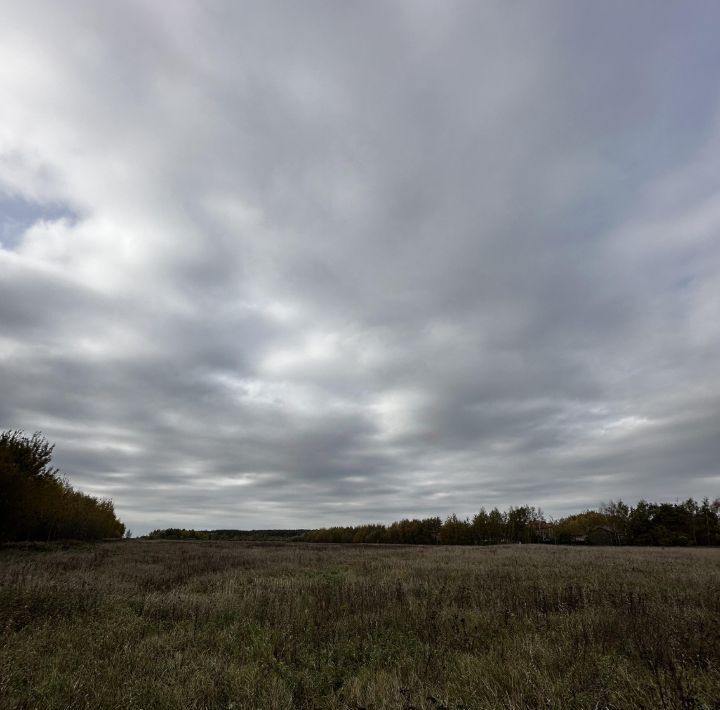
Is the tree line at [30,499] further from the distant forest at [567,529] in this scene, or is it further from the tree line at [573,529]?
the tree line at [573,529]

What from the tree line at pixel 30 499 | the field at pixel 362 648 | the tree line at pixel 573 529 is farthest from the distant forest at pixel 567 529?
the field at pixel 362 648

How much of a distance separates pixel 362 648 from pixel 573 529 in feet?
419

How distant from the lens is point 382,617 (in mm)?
8180

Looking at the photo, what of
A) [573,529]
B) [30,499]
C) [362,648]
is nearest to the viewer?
[362,648]

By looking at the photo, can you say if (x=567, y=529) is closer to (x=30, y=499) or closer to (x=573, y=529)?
(x=573, y=529)

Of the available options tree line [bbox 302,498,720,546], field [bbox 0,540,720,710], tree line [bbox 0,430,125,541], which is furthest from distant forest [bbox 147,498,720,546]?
field [bbox 0,540,720,710]

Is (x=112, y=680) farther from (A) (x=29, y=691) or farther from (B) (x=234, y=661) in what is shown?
(B) (x=234, y=661)

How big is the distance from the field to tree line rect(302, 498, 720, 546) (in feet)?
270

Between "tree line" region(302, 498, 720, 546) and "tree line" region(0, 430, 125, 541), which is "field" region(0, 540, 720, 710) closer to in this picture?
"tree line" region(0, 430, 125, 541)

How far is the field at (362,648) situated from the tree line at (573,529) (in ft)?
270

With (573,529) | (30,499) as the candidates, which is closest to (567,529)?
(573,529)

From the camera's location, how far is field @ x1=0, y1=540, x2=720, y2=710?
182 inches

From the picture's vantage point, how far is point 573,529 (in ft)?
369

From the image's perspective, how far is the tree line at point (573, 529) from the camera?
247 feet
